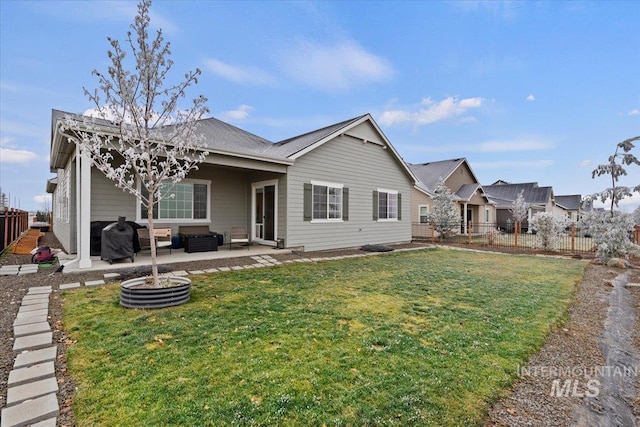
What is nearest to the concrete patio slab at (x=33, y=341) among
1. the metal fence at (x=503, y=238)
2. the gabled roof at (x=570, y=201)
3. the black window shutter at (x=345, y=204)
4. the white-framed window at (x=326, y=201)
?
the white-framed window at (x=326, y=201)

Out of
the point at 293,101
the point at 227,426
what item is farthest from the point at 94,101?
the point at 293,101

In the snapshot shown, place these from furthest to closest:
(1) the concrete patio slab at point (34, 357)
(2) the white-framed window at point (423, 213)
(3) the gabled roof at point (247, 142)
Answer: (2) the white-framed window at point (423, 213)
(3) the gabled roof at point (247, 142)
(1) the concrete patio slab at point (34, 357)

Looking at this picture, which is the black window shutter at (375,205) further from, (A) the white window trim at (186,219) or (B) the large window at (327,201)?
(A) the white window trim at (186,219)

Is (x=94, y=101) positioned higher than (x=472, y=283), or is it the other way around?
(x=94, y=101)

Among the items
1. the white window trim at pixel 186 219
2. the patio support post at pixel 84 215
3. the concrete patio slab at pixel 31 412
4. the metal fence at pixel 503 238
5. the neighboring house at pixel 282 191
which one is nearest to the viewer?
the concrete patio slab at pixel 31 412

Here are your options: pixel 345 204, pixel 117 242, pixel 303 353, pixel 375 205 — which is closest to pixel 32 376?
pixel 303 353

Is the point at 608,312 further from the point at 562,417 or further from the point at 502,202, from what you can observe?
the point at 502,202

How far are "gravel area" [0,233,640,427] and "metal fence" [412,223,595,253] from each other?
6975 mm

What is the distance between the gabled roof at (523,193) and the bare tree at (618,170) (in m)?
18.1

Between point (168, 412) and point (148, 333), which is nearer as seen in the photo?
point (168, 412)

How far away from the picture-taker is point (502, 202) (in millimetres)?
27828

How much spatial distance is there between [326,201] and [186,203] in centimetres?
467

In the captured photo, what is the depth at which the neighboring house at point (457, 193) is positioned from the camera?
746 inches

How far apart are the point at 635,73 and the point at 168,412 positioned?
15344mm
